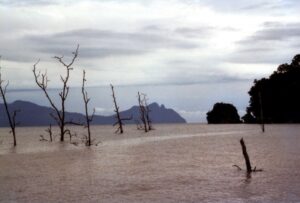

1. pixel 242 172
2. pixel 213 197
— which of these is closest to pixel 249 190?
pixel 213 197

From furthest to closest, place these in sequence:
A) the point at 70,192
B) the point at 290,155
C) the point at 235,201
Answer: the point at 290,155 → the point at 70,192 → the point at 235,201

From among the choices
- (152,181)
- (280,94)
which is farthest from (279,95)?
(152,181)

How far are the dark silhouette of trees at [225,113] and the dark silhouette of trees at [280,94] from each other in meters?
26.3

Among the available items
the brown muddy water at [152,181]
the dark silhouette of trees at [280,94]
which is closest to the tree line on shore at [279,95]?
the dark silhouette of trees at [280,94]

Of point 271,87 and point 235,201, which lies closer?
point 235,201

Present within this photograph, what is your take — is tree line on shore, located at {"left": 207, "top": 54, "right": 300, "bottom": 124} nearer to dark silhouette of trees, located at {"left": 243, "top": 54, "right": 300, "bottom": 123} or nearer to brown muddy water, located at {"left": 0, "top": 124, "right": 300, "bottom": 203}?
dark silhouette of trees, located at {"left": 243, "top": 54, "right": 300, "bottom": 123}

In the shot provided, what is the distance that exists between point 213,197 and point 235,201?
4.80 ft

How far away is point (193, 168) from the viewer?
33.8 meters

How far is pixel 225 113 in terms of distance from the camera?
158 metres

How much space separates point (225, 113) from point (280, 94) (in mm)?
39150

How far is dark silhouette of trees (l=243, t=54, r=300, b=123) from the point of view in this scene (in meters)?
119

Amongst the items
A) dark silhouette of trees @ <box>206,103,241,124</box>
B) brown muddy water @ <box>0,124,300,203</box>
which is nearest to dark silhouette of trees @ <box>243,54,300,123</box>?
dark silhouette of trees @ <box>206,103,241,124</box>

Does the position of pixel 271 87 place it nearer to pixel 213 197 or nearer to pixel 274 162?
pixel 274 162

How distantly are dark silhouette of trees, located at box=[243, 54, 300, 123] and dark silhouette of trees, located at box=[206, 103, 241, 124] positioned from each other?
86.2 ft
